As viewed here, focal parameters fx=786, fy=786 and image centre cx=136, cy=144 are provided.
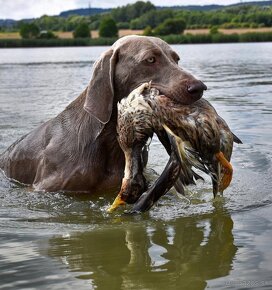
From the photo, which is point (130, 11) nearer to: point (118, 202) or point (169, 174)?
point (118, 202)

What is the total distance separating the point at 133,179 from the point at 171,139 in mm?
602

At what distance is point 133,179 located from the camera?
6.23 metres

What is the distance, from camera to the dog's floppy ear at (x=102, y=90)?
22.8 ft

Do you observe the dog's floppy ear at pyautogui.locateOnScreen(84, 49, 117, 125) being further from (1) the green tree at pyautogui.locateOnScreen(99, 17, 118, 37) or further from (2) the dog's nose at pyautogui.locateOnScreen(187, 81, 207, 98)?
(1) the green tree at pyautogui.locateOnScreen(99, 17, 118, 37)

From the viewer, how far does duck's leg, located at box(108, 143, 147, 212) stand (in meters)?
6.23

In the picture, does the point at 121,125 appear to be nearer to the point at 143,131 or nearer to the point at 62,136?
the point at 143,131

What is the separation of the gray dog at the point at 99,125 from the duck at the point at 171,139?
282 millimetres

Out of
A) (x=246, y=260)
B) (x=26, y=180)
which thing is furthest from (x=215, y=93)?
(x=246, y=260)

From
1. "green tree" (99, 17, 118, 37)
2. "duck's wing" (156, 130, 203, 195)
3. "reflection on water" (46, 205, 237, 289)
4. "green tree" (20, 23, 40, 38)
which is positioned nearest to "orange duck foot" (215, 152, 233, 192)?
"duck's wing" (156, 130, 203, 195)

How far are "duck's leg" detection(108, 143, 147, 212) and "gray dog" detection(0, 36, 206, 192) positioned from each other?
1.83ft

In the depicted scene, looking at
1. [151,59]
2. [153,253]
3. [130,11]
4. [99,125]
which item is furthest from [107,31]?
[153,253]

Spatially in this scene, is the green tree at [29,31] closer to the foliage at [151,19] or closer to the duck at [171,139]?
the foliage at [151,19]

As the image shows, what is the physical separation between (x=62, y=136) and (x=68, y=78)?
658 inches

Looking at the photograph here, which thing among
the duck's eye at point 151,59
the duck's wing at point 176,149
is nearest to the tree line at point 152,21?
the duck's eye at point 151,59
